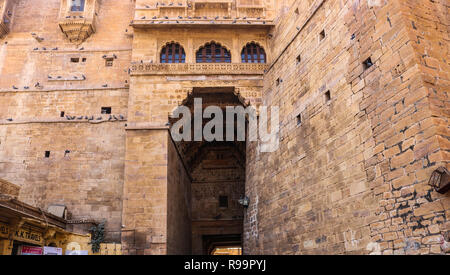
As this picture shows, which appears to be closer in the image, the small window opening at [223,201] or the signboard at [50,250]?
the signboard at [50,250]

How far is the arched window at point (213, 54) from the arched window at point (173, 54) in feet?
1.91

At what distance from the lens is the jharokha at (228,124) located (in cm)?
637

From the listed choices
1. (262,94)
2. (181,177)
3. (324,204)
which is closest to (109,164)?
(181,177)

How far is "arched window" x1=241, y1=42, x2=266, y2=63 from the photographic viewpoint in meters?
13.4

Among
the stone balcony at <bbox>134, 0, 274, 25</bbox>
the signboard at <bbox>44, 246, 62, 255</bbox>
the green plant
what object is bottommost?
the signboard at <bbox>44, 246, 62, 255</bbox>

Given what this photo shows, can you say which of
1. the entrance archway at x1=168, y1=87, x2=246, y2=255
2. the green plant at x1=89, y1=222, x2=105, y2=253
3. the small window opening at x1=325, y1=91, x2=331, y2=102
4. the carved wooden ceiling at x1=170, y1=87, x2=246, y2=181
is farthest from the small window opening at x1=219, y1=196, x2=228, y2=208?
the small window opening at x1=325, y1=91, x2=331, y2=102

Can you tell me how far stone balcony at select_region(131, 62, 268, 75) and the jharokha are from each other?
0.05m

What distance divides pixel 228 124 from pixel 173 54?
3.78m

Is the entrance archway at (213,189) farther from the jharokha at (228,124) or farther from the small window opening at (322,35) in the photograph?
the small window opening at (322,35)

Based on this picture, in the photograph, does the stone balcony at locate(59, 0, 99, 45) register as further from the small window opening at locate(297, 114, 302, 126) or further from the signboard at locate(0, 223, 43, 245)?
the small window opening at locate(297, 114, 302, 126)

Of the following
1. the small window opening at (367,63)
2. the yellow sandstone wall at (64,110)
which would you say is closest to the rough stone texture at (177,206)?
the yellow sandstone wall at (64,110)

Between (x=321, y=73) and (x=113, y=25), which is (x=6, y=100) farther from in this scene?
(x=321, y=73)

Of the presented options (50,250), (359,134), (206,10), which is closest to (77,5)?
(206,10)

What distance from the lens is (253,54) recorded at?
13.5 meters
